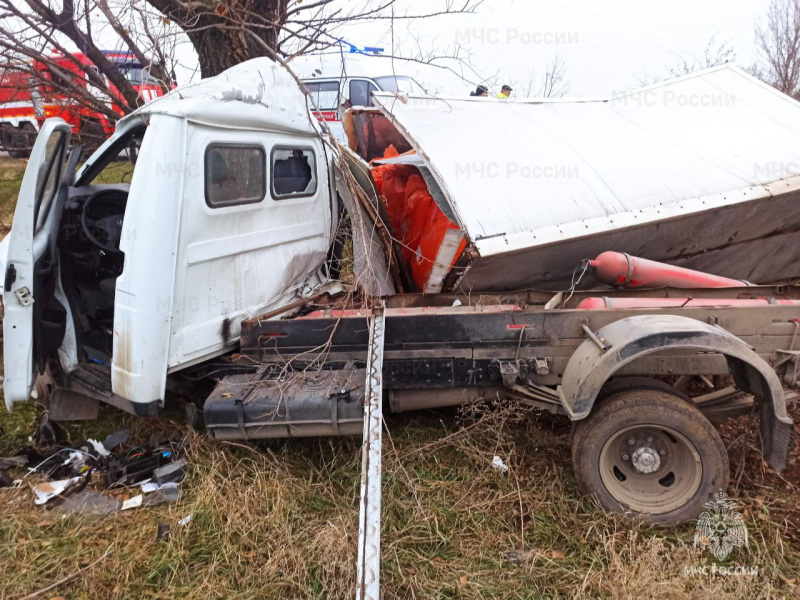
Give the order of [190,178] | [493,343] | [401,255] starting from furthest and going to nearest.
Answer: [401,255] → [493,343] → [190,178]

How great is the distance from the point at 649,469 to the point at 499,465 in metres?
0.86

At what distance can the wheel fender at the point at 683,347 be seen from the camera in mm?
2621

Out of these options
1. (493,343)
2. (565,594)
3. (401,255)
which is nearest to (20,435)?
(401,255)

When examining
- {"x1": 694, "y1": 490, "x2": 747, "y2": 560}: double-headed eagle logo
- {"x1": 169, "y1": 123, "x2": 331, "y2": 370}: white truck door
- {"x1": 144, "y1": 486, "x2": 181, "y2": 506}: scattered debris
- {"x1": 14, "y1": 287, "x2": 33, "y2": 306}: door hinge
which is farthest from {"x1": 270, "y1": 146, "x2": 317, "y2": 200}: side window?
{"x1": 694, "y1": 490, "x2": 747, "y2": 560}: double-headed eagle logo

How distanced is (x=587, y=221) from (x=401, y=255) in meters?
1.61

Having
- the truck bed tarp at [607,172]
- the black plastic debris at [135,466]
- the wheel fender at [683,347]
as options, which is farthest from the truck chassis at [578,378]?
the black plastic debris at [135,466]

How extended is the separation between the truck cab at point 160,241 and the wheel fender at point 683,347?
85.2 inches

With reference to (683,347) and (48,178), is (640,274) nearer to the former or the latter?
(683,347)

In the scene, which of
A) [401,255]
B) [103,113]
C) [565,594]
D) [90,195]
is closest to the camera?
[565,594]

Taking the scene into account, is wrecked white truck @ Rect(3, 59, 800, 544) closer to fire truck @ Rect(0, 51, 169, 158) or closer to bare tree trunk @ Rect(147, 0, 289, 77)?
bare tree trunk @ Rect(147, 0, 289, 77)

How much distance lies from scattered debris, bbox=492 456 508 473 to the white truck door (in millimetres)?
1857

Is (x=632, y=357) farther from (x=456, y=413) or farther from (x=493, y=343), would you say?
(x=456, y=413)

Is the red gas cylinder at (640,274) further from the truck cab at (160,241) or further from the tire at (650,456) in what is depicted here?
the truck cab at (160,241)

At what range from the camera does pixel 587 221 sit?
11.0 ft
